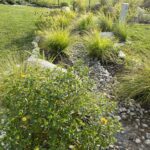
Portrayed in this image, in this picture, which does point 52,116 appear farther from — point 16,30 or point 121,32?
point 16,30

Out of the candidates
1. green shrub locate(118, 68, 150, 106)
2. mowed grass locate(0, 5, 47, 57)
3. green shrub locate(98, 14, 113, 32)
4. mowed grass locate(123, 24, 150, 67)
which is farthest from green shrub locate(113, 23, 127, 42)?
green shrub locate(118, 68, 150, 106)

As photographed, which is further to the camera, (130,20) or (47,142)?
(130,20)

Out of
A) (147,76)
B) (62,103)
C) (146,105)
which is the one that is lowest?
(146,105)

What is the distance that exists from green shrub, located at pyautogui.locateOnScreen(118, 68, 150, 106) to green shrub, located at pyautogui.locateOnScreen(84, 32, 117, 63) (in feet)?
3.97

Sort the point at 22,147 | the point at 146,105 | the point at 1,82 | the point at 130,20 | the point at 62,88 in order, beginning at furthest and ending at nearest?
the point at 130,20 < the point at 146,105 < the point at 1,82 < the point at 62,88 < the point at 22,147

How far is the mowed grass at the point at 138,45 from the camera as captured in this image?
584 cm

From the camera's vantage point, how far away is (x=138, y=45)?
23.9 ft

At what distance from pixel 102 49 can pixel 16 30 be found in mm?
2807

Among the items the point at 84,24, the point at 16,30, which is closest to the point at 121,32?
the point at 84,24

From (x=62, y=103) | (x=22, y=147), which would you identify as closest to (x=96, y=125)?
(x=62, y=103)

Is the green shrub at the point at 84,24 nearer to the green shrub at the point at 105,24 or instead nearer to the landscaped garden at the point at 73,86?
the landscaped garden at the point at 73,86

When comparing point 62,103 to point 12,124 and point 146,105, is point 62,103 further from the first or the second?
point 146,105

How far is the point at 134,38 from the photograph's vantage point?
8078 mm

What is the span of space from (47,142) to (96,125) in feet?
1.59
